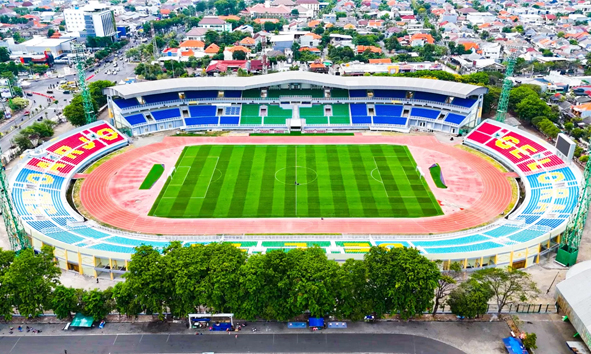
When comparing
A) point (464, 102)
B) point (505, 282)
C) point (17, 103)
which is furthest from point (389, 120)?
point (17, 103)

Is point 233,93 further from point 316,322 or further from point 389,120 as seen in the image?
point 316,322

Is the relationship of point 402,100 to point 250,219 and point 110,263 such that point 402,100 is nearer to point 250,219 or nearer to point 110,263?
point 250,219

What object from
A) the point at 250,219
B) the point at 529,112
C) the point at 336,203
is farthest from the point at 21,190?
the point at 529,112

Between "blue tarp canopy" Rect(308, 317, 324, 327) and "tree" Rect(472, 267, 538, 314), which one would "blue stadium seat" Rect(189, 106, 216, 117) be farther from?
"tree" Rect(472, 267, 538, 314)

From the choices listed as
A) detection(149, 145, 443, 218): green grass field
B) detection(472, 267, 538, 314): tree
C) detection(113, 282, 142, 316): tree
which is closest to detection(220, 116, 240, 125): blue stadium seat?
detection(149, 145, 443, 218): green grass field

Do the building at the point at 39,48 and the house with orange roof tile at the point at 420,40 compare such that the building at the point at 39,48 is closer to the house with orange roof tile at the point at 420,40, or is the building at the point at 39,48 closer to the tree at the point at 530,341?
the house with orange roof tile at the point at 420,40

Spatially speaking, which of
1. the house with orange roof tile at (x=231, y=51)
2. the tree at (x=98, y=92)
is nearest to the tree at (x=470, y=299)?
the tree at (x=98, y=92)
